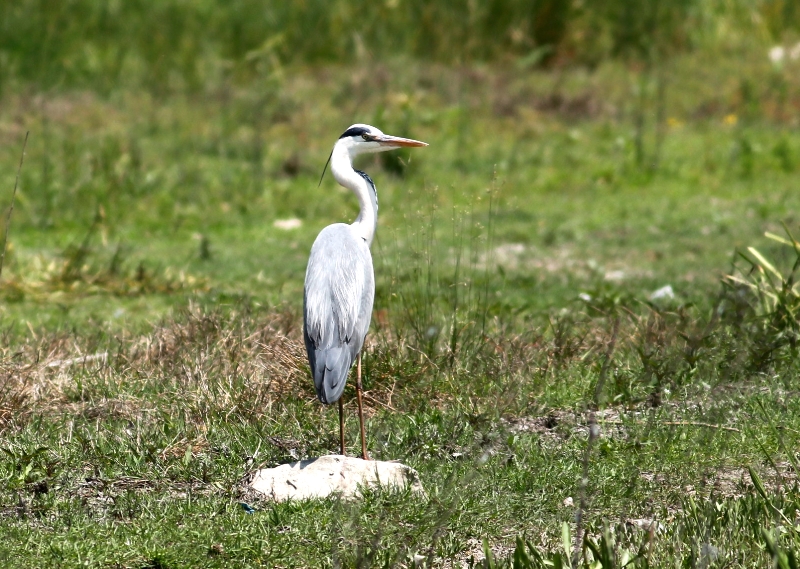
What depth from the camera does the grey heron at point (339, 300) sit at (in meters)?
4.57

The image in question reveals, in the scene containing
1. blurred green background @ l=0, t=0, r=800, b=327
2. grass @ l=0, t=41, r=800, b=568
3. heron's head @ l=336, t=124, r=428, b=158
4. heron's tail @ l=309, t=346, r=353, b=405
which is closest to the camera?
grass @ l=0, t=41, r=800, b=568

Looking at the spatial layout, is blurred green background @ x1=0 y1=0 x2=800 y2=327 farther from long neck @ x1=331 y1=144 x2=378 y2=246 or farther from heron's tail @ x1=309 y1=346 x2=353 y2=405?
heron's tail @ x1=309 y1=346 x2=353 y2=405

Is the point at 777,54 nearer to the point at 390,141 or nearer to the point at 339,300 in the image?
the point at 390,141

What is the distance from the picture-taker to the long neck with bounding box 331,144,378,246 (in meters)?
5.11

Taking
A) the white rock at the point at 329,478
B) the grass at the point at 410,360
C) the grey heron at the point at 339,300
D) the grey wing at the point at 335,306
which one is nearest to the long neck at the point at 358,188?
the grey heron at the point at 339,300

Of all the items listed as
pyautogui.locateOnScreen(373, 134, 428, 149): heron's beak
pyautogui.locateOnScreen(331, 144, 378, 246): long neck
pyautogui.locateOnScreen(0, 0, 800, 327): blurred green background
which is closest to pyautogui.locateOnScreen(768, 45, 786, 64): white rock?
pyautogui.locateOnScreen(0, 0, 800, 327): blurred green background

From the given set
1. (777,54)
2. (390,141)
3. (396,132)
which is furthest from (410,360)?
(777,54)

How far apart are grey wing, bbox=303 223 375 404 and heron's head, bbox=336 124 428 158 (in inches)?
18.1

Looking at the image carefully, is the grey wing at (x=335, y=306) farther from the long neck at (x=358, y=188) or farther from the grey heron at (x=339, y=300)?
the long neck at (x=358, y=188)

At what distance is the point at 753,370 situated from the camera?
5.66 m

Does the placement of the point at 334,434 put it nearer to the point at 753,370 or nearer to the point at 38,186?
the point at 753,370

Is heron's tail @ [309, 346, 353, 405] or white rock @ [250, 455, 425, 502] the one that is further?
heron's tail @ [309, 346, 353, 405]

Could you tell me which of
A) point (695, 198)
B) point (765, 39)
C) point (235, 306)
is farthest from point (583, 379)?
point (765, 39)

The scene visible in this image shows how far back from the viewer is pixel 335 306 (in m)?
4.71
